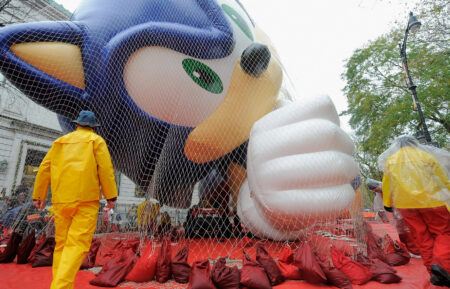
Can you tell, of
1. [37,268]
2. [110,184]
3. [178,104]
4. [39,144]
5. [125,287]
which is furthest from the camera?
[39,144]

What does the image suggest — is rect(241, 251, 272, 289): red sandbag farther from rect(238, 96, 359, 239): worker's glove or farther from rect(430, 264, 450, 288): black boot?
rect(430, 264, 450, 288): black boot

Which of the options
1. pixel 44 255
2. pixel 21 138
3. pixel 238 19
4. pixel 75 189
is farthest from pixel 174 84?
pixel 21 138

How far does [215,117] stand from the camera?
3.84 metres

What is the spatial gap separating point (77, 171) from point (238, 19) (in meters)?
3.28

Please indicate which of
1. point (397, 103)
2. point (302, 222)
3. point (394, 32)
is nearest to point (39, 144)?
point (302, 222)

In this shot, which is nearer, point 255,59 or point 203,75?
point 203,75

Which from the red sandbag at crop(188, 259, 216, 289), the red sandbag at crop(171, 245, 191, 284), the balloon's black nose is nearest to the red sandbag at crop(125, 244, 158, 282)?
the red sandbag at crop(171, 245, 191, 284)

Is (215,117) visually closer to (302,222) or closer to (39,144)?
(302,222)

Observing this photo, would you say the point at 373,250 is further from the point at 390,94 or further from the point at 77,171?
the point at 390,94

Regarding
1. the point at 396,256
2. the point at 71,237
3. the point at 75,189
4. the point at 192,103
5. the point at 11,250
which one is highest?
the point at 192,103

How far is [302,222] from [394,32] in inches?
371

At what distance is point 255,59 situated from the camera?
12.5 feet

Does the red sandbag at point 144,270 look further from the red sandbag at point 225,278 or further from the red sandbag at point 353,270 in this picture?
the red sandbag at point 353,270

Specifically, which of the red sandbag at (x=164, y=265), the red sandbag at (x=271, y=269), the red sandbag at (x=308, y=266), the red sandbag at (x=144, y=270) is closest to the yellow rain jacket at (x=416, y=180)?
the red sandbag at (x=308, y=266)
